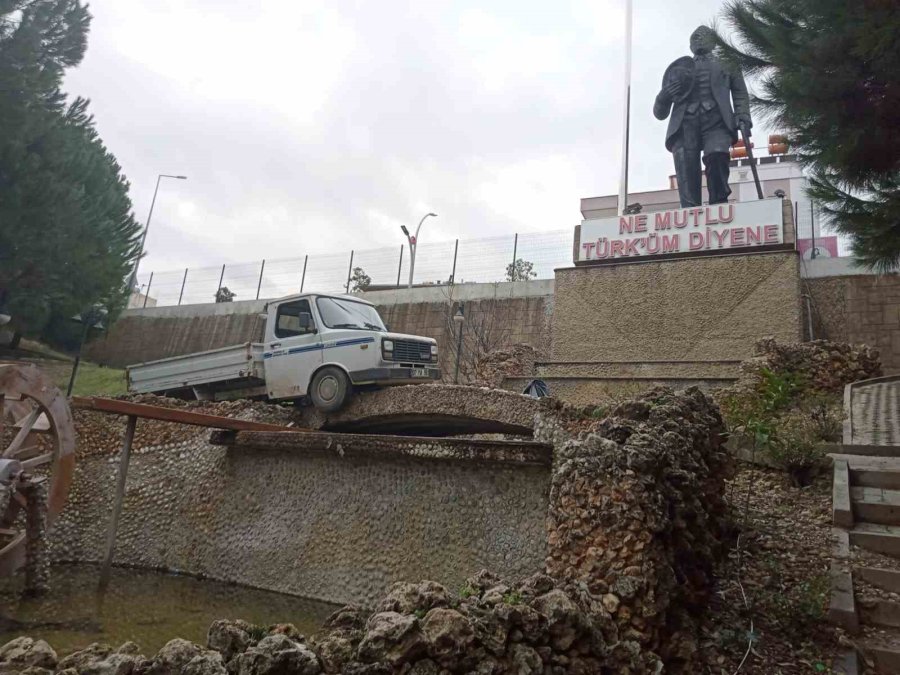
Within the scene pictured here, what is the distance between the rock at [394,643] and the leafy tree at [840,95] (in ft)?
19.7

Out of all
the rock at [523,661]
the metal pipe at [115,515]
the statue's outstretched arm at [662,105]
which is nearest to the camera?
the rock at [523,661]

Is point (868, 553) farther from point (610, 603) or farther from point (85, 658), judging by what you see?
point (85, 658)

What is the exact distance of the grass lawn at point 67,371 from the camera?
820 inches

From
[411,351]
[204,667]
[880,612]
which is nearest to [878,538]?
[880,612]

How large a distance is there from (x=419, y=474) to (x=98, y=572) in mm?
6339

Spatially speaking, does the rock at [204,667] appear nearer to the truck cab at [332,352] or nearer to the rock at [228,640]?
the rock at [228,640]

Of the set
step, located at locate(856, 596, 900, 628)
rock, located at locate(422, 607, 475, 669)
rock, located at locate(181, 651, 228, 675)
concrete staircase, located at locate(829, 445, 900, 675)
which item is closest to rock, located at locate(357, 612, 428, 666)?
rock, located at locate(422, 607, 475, 669)

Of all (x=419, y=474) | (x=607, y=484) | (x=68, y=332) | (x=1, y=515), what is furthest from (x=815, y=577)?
(x=68, y=332)

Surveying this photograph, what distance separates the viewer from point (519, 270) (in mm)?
22734

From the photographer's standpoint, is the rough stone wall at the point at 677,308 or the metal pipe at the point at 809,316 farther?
the metal pipe at the point at 809,316

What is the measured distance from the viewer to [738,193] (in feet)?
117

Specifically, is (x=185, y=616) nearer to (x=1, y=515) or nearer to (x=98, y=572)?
(x=1, y=515)

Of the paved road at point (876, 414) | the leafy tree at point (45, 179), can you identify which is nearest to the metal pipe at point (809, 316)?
the paved road at point (876, 414)

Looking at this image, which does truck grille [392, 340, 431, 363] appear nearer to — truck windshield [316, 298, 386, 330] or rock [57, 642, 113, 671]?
truck windshield [316, 298, 386, 330]
